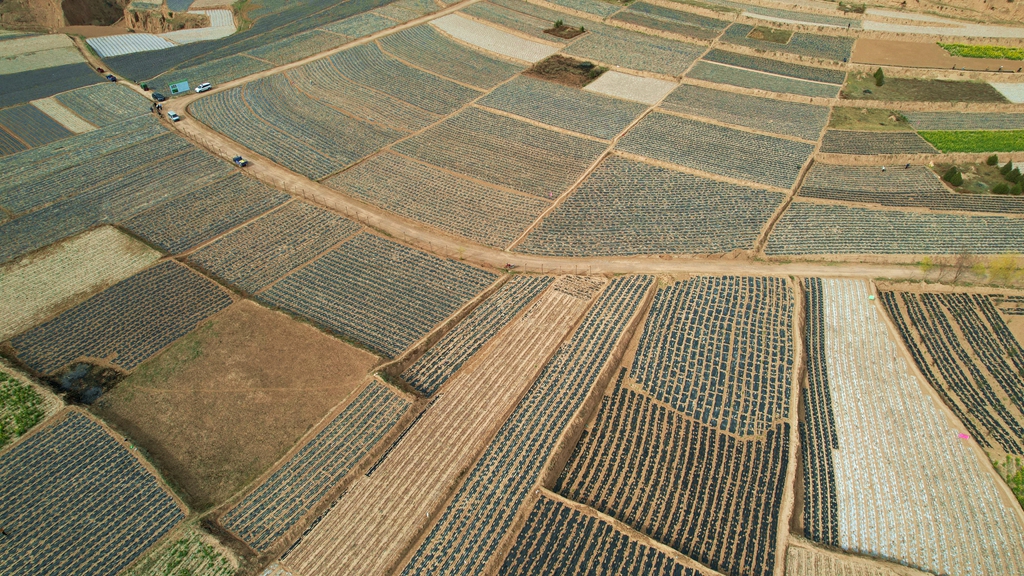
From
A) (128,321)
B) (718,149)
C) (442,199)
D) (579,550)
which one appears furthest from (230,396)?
(718,149)

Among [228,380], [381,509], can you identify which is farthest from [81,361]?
[381,509]

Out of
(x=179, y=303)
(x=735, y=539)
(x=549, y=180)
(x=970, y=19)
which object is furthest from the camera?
(x=970, y=19)

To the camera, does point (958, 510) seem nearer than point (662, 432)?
Yes

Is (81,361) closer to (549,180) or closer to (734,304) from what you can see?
(549,180)

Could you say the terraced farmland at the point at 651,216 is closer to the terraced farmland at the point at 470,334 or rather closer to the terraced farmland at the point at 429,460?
the terraced farmland at the point at 470,334

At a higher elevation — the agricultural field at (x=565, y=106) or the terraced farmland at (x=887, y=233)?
the agricultural field at (x=565, y=106)

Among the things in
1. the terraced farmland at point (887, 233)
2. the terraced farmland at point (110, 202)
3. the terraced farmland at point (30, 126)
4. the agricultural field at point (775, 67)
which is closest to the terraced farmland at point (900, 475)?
the terraced farmland at point (887, 233)

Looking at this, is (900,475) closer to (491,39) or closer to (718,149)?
(718,149)
